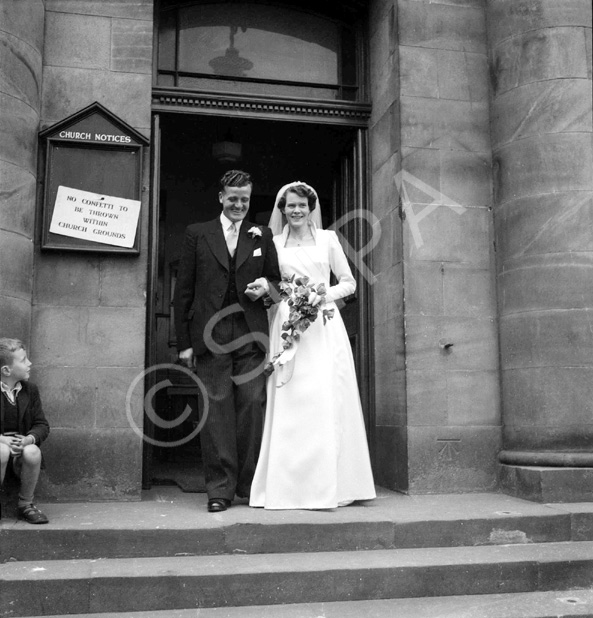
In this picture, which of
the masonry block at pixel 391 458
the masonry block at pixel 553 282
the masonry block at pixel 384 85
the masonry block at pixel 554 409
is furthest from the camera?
the masonry block at pixel 384 85

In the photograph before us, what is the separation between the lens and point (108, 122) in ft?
21.6

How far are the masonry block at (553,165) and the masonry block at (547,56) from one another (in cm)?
54

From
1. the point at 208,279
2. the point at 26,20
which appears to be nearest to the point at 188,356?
the point at 208,279

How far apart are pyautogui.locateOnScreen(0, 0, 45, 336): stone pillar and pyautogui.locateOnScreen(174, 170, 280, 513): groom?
1206mm

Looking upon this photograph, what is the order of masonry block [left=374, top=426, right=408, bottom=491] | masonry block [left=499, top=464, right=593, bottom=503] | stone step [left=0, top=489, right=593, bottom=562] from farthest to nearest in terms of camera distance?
masonry block [left=374, top=426, right=408, bottom=491], masonry block [left=499, top=464, right=593, bottom=503], stone step [left=0, top=489, right=593, bottom=562]

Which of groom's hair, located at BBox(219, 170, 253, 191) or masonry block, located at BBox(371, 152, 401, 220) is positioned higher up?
masonry block, located at BBox(371, 152, 401, 220)

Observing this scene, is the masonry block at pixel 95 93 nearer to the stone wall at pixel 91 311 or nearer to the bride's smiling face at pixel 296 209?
the stone wall at pixel 91 311

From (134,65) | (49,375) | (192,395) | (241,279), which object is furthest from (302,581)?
(192,395)

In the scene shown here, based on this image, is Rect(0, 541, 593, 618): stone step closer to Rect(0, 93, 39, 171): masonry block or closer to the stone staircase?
the stone staircase

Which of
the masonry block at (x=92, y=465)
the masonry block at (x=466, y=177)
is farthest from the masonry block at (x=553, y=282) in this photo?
the masonry block at (x=92, y=465)

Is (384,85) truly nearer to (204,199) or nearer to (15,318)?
(15,318)

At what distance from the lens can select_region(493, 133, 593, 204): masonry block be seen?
652 centimetres

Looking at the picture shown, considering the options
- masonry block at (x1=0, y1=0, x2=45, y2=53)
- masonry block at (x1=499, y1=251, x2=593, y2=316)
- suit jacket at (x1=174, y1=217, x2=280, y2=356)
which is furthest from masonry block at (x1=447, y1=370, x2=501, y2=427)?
masonry block at (x1=0, y1=0, x2=45, y2=53)

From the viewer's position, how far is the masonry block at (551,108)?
21.6 ft
